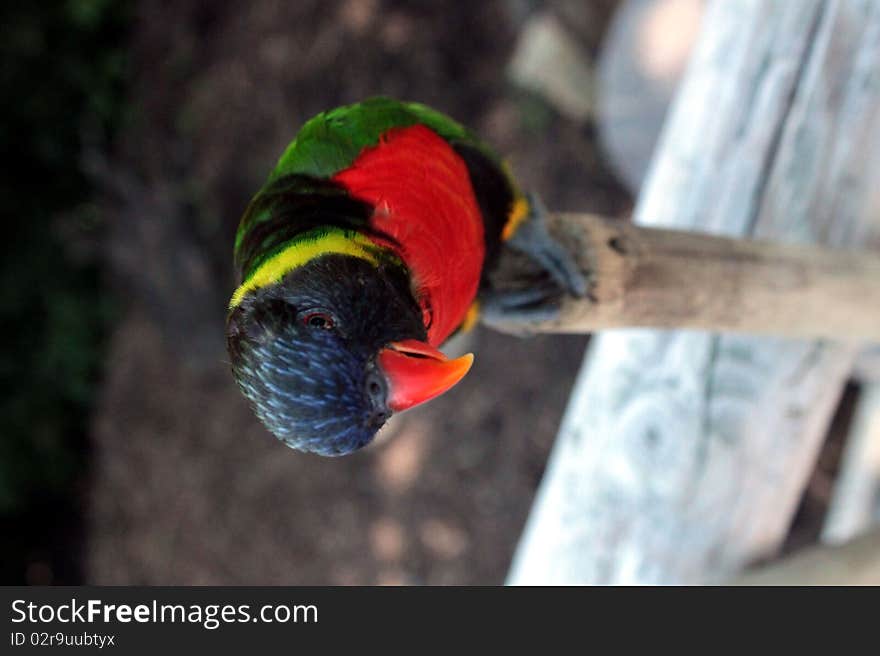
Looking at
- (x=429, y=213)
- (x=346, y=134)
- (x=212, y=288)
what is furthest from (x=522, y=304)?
(x=212, y=288)

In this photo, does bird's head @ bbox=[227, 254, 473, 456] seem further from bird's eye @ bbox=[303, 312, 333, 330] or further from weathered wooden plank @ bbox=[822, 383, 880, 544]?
weathered wooden plank @ bbox=[822, 383, 880, 544]

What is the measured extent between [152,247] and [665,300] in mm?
2384

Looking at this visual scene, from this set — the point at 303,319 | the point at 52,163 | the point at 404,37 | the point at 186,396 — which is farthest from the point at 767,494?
the point at 52,163

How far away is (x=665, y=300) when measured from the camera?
1.04 m

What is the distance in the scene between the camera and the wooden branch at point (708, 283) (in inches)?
39.9

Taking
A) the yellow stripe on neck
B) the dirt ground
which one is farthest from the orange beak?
the dirt ground

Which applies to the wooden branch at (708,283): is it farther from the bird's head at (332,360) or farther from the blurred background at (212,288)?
the blurred background at (212,288)

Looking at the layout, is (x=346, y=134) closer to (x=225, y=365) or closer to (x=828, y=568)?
(x=828, y=568)

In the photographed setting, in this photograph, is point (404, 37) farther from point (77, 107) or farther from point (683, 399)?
point (683, 399)

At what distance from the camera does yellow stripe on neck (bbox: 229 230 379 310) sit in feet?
2.61

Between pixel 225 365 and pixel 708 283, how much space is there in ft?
6.36

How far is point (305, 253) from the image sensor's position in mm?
808

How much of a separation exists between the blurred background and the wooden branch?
113cm

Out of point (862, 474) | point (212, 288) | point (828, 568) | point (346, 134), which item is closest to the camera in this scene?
point (346, 134)
